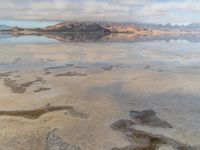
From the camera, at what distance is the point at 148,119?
9.34 metres

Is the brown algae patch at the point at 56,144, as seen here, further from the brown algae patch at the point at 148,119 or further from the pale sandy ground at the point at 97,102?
the brown algae patch at the point at 148,119

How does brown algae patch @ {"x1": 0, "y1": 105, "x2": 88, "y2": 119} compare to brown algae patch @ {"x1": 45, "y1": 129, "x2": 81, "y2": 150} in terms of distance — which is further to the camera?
brown algae patch @ {"x1": 0, "y1": 105, "x2": 88, "y2": 119}

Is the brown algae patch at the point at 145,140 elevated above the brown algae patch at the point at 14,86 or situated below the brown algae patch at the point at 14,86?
below

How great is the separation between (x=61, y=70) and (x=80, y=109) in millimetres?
7599

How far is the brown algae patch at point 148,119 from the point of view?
29.3 feet

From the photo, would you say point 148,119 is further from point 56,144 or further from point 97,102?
point 56,144

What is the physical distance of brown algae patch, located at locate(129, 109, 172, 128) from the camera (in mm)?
8930

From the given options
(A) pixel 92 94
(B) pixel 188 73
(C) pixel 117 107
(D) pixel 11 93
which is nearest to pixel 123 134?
(C) pixel 117 107

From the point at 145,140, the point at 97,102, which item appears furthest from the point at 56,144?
the point at 97,102

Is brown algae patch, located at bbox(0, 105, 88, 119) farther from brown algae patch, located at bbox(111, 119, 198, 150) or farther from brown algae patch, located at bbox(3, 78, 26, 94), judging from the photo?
brown algae patch, located at bbox(3, 78, 26, 94)

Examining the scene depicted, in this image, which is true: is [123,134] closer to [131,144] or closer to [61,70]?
[131,144]

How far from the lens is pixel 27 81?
14.2m

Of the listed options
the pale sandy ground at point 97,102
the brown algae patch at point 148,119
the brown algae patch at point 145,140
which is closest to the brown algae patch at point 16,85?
the pale sandy ground at point 97,102

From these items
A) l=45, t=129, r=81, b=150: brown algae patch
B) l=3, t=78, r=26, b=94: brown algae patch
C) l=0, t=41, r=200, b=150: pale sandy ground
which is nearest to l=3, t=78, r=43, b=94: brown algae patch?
l=3, t=78, r=26, b=94: brown algae patch
